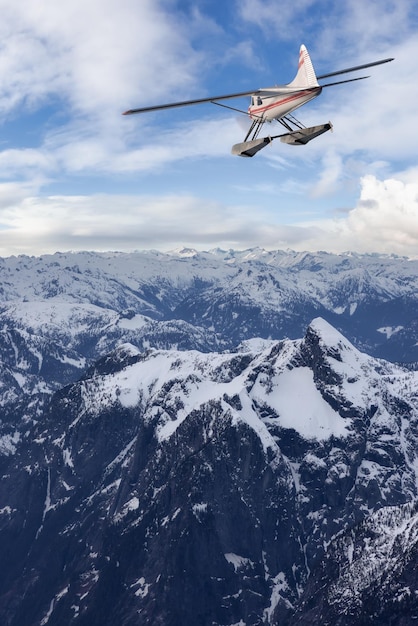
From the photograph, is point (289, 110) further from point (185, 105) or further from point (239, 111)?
point (185, 105)

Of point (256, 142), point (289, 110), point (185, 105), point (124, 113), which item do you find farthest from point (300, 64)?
point (124, 113)

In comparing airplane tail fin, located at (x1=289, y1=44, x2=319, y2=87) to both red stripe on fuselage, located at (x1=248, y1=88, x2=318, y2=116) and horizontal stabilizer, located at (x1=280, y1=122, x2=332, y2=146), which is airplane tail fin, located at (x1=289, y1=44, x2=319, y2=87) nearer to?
red stripe on fuselage, located at (x1=248, y1=88, x2=318, y2=116)

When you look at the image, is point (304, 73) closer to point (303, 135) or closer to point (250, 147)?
point (303, 135)

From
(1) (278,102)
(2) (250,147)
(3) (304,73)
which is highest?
(3) (304,73)

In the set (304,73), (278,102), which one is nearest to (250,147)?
(278,102)

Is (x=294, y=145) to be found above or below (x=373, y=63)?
below

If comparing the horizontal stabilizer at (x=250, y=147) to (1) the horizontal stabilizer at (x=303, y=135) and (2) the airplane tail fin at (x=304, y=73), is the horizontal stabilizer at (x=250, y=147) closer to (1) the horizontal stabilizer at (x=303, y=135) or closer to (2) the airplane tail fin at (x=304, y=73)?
(1) the horizontal stabilizer at (x=303, y=135)
